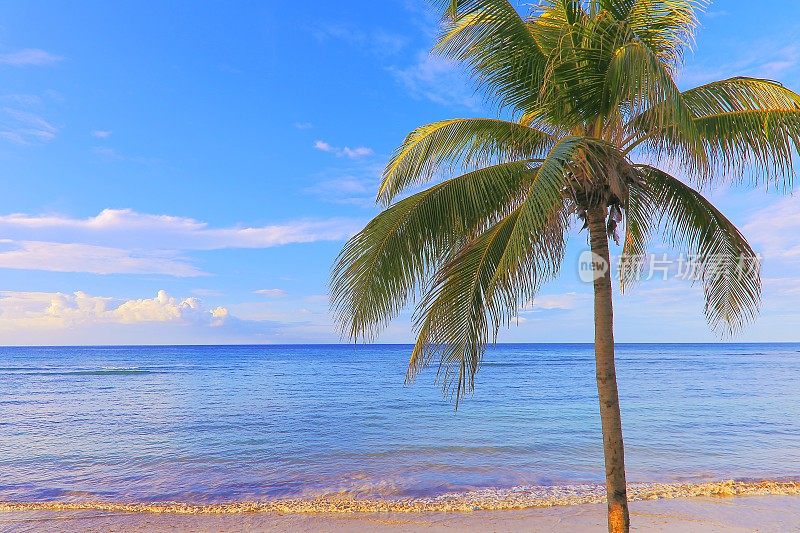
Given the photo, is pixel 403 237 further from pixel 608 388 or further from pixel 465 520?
pixel 465 520

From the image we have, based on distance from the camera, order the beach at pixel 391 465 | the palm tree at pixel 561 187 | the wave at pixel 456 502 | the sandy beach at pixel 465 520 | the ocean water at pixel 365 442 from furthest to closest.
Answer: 1. the ocean water at pixel 365 442
2. the wave at pixel 456 502
3. the beach at pixel 391 465
4. the sandy beach at pixel 465 520
5. the palm tree at pixel 561 187

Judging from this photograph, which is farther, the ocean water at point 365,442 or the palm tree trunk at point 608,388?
the ocean water at point 365,442

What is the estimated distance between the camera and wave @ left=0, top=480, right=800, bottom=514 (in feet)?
29.5

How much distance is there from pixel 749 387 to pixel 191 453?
97.0 ft

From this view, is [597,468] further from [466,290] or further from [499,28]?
[499,28]

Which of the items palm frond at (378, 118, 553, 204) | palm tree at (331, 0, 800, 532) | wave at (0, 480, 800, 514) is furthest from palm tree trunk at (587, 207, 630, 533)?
wave at (0, 480, 800, 514)

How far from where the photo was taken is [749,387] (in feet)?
99.8

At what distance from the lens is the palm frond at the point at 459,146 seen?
5672mm

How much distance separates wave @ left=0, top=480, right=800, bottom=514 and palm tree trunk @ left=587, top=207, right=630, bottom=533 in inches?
167

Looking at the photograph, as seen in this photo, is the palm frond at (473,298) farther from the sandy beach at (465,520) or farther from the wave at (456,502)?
the wave at (456,502)

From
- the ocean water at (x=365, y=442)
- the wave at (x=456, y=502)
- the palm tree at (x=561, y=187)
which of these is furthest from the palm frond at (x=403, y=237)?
the ocean water at (x=365, y=442)

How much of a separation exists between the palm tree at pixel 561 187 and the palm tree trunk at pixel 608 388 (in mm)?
13

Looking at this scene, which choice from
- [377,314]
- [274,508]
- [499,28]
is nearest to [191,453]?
[274,508]

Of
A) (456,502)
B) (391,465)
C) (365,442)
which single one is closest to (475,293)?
(456,502)
